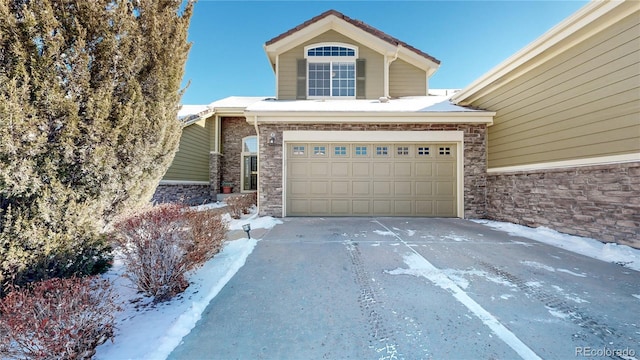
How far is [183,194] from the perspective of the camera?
1147cm

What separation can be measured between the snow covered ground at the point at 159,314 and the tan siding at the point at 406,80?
9.78 meters

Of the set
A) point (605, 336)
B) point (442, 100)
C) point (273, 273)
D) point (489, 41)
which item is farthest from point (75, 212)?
point (489, 41)

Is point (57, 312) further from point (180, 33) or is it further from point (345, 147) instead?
point (345, 147)

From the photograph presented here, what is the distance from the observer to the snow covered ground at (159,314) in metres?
2.09

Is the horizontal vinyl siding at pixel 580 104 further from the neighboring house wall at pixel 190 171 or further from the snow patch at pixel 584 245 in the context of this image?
the neighboring house wall at pixel 190 171

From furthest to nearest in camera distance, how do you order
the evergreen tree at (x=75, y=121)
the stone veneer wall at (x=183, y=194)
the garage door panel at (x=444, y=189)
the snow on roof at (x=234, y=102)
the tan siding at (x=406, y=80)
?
the snow on roof at (x=234, y=102) < the tan siding at (x=406, y=80) < the stone veneer wall at (x=183, y=194) < the garage door panel at (x=444, y=189) < the evergreen tree at (x=75, y=121)

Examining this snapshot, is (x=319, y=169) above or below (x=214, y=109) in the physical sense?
below

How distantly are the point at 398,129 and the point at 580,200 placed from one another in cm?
434

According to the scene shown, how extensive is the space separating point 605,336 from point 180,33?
6076 millimetres

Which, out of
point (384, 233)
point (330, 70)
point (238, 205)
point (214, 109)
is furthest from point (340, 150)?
point (214, 109)

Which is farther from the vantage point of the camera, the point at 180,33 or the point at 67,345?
the point at 180,33

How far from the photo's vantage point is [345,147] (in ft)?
25.8

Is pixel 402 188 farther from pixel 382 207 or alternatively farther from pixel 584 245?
pixel 584 245

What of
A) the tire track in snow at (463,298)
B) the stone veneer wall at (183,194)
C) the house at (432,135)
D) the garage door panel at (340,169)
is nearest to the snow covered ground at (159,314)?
the tire track in snow at (463,298)
